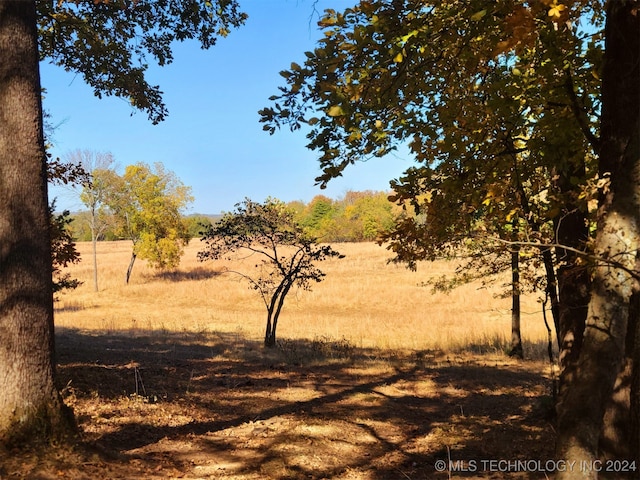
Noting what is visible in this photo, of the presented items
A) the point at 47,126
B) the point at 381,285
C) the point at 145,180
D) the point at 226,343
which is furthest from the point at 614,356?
the point at 145,180

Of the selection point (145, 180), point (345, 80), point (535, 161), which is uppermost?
point (145, 180)

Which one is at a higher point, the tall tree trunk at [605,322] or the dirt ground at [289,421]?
the tall tree trunk at [605,322]

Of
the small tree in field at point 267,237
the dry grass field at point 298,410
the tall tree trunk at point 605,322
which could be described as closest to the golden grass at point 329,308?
the dry grass field at point 298,410

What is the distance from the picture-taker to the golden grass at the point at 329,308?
1973 centimetres

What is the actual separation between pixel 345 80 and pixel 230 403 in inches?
208

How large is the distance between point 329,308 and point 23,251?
1227 inches

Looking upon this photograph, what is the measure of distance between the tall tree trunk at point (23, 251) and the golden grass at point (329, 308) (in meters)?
10.1

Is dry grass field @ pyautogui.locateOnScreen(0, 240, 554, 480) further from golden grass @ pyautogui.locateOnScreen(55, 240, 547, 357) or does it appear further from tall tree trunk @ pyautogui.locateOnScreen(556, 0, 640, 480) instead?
tall tree trunk @ pyautogui.locateOnScreen(556, 0, 640, 480)

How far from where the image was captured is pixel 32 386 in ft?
11.7

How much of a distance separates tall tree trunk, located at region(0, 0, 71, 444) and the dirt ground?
0.32 m

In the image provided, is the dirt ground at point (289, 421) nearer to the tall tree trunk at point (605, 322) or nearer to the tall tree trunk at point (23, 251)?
the tall tree trunk at point (23, 251)

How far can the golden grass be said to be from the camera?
19734 mm

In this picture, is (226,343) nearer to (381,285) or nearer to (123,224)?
(381,285)

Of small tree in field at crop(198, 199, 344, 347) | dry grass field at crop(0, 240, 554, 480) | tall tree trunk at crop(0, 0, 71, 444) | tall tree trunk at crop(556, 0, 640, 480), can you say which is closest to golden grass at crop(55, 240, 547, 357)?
dry grass field at crop(0, 240, 554, 480)
